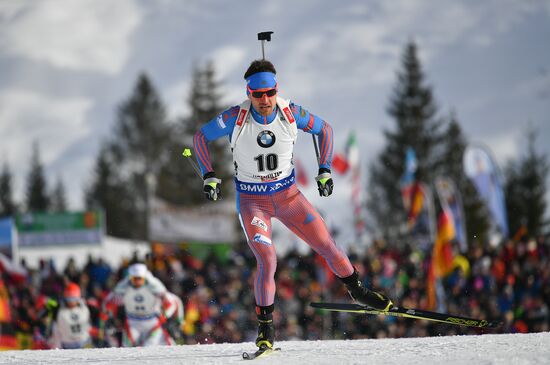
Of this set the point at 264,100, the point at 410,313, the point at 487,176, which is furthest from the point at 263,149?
the point at 487,176

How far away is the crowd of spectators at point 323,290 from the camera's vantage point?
14031 mm

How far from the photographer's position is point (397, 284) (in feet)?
51.7

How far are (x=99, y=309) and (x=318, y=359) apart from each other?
301 inches

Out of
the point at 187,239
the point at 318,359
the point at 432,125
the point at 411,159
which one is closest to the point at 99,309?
the point at 318,359

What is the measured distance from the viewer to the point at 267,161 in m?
6.46

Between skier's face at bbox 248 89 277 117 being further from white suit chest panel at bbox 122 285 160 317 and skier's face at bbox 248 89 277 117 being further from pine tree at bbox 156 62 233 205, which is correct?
pine tree at bbox 156 62 233 205

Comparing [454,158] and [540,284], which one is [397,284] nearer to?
[540,284]

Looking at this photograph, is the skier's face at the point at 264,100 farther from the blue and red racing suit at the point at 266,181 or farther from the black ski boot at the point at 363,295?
the black ski boot at the point at 363,295

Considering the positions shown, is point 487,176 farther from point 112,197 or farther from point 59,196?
point 59,196

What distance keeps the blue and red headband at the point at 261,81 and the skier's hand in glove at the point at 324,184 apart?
0.99m

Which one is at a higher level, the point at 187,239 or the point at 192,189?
the point at 192,189

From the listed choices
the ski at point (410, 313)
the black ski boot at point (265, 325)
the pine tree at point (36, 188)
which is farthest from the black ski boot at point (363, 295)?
the pine tree at point (36, 188)

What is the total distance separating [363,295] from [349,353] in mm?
789

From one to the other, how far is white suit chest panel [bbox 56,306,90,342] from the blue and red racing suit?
679 centimetres
